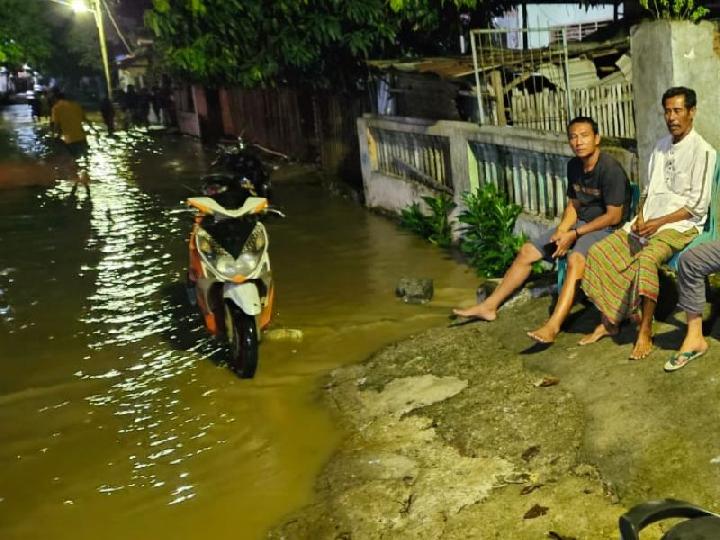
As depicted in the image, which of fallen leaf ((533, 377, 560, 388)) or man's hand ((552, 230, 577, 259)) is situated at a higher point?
man's hand ((552, 230, 577, 259))

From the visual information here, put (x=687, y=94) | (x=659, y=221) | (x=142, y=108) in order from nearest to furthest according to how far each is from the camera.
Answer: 1. (x=687, y=94)
2. (x=659, y=221)
3. (x=142, y=108)

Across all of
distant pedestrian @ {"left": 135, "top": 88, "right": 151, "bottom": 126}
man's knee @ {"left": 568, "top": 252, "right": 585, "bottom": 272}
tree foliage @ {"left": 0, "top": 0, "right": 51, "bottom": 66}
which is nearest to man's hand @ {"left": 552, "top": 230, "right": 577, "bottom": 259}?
man's knee @ {"left": 568, "top": 252, "right": 585, "bottom": 272}

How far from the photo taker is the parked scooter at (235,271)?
551cm

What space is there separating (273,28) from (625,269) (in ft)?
24.8

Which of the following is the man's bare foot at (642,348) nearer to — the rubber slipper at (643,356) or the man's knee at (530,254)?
the rubber slipper at (643,356)

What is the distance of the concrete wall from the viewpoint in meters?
5.07

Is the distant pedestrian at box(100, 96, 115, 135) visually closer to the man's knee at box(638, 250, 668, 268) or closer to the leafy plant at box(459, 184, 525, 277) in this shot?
the leafy plant at box(459, 184, 525, 277)

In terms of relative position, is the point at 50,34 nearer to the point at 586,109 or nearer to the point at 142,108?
the point at 142,108

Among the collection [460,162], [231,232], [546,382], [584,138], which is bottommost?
[546,382]

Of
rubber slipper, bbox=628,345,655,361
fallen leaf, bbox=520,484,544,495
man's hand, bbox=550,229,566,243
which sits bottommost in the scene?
fallen leaf, bbox=520,484,544,495

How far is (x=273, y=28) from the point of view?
10.9 meters

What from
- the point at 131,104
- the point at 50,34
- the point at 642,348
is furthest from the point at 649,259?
the point at 50,34

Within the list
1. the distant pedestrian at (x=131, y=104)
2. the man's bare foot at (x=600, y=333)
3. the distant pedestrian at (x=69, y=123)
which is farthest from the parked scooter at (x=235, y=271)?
the distant pedestrian at (x=131, y=104)

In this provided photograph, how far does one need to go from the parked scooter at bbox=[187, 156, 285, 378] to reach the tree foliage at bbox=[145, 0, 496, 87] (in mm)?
5079
